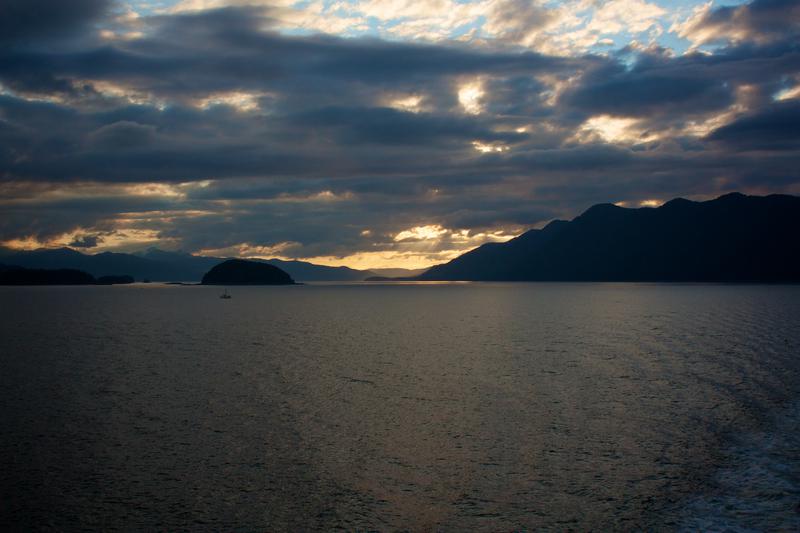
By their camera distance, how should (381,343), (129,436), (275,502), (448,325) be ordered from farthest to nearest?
(448,325) < (381,343) < (129,436) < (275,502)

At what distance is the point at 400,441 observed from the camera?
28.0 meters

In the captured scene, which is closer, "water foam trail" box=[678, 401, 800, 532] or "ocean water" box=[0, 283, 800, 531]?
"water foam trail" box=[678, 401, 800, 532]

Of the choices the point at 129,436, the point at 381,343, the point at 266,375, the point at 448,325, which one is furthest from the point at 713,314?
the point at 129,436

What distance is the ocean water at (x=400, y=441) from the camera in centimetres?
1942

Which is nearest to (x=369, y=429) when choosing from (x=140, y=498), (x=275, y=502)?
(x=275, y=502)

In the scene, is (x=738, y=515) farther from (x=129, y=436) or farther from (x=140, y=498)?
(x=129, y=436)

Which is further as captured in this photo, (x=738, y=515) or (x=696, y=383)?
(x=696, y=383)

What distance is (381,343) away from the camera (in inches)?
A: 2842

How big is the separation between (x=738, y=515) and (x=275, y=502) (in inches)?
597

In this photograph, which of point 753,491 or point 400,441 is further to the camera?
point 400,441

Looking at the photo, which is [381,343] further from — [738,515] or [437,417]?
[738,515]

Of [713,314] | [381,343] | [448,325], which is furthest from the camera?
[713,314]

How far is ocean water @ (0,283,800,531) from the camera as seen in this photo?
19.4 m

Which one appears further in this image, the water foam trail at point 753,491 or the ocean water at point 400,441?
the ocean water at point 400,441
